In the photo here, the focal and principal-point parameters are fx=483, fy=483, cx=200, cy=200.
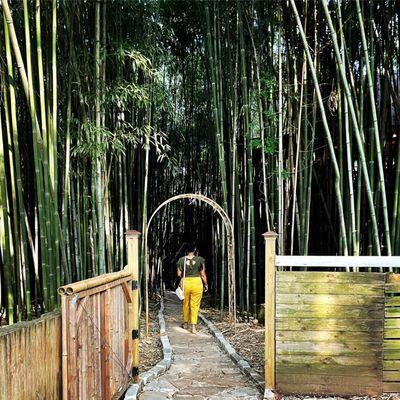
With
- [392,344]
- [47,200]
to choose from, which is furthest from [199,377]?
[47,200]

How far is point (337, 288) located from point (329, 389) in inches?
27.2

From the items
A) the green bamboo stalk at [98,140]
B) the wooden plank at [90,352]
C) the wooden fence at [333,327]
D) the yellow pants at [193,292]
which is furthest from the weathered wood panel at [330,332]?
the yellow pants at [193,292]

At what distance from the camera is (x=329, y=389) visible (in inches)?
129

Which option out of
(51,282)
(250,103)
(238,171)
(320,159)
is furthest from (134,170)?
(51,282)

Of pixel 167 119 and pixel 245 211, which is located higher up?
pixel 167 119

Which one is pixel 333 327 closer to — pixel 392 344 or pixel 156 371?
pixel 392 344

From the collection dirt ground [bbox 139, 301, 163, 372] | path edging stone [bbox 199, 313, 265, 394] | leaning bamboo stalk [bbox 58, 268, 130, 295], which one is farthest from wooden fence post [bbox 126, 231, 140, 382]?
path edging stone [bbox 199, 313, 265, 394]

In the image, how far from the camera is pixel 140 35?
17.8 ft

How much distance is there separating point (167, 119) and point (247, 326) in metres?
4.21

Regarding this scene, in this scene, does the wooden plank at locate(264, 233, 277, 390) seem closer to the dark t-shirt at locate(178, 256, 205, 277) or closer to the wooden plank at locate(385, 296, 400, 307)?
the wooden plank at locate(385, 296, 400, 307)

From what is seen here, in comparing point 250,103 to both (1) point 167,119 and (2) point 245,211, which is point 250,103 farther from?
(1) point 167,119

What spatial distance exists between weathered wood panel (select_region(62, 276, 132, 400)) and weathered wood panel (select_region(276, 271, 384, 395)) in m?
1.06

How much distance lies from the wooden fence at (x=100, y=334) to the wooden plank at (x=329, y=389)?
1108mm

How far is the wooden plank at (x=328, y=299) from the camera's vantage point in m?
3.26
